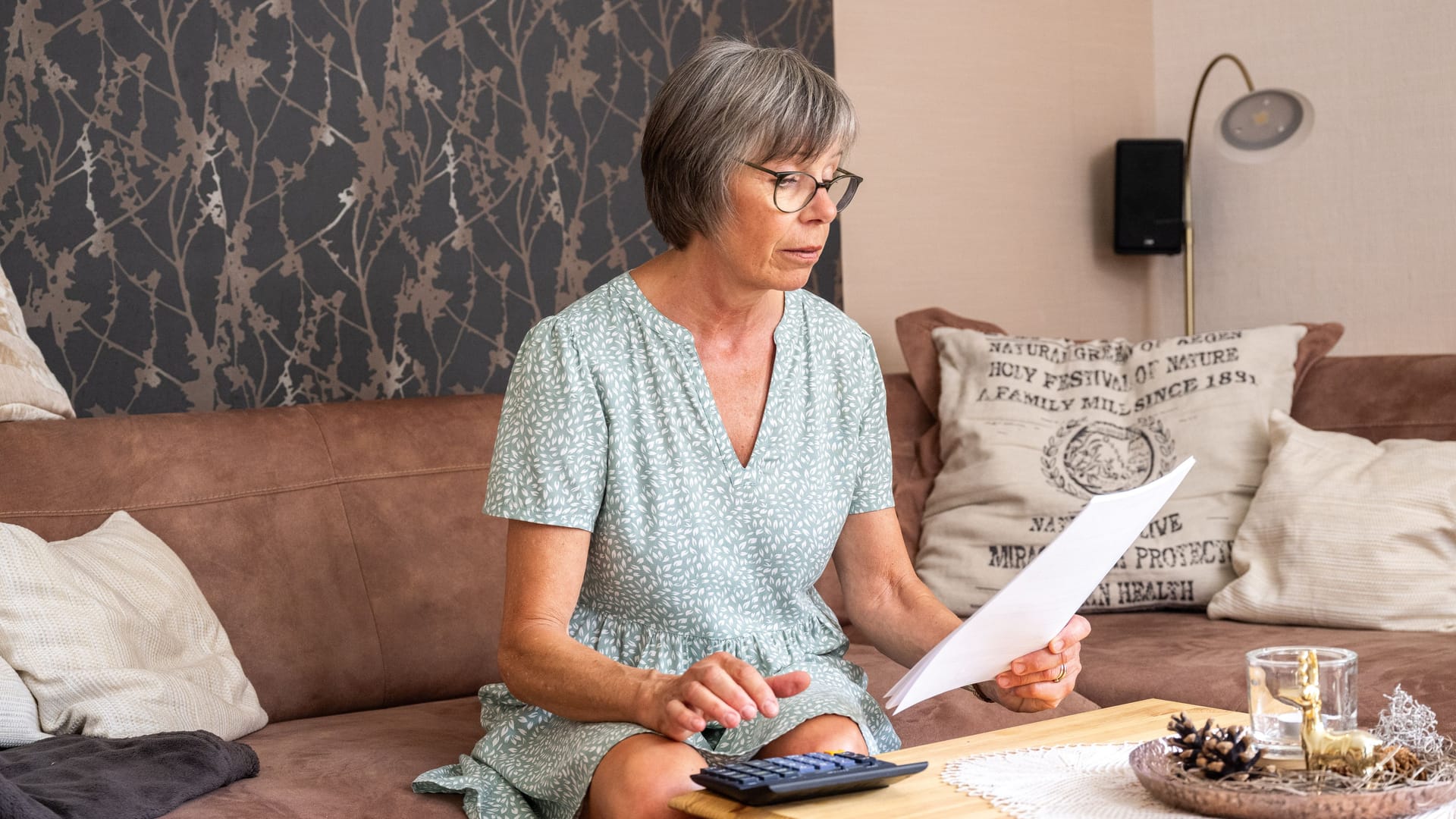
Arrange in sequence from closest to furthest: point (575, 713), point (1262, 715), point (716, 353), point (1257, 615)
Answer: point (1262, 715) → point (575, 713) → point (716, 353) → point (1257, 615)

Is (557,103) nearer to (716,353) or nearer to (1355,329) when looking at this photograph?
(716,353)

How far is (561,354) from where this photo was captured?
1.54 metres

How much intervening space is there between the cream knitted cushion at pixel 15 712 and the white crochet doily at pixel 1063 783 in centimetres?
106

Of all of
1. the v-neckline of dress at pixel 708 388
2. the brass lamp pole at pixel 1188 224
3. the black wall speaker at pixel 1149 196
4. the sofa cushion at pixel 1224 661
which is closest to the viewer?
the v-neckline of dress at pixel 708 388

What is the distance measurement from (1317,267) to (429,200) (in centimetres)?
210

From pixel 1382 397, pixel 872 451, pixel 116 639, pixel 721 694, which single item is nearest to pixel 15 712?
pixel 116 639

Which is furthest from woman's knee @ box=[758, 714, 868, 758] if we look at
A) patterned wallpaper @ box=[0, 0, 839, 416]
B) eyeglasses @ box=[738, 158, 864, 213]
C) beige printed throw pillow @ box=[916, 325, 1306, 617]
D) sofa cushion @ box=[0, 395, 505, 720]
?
patterned wallpaper @ box=[0, 0, 839, 416]

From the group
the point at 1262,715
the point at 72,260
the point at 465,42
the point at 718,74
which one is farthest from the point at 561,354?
the point at 465,42

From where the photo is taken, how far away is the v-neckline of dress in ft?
5.14

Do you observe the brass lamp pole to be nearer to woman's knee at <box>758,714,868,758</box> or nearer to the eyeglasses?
the eyeglasses

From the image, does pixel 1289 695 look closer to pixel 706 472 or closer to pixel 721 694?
pixel 721 694

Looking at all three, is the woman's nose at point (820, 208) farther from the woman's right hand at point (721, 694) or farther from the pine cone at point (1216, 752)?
the pine cone at point (1216, 752)

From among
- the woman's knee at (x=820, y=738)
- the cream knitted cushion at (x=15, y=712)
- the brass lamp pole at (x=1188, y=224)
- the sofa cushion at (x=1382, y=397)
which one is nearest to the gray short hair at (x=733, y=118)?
the woman's knee at (x=820, y=738)

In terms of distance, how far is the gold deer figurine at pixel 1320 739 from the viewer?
102cm
